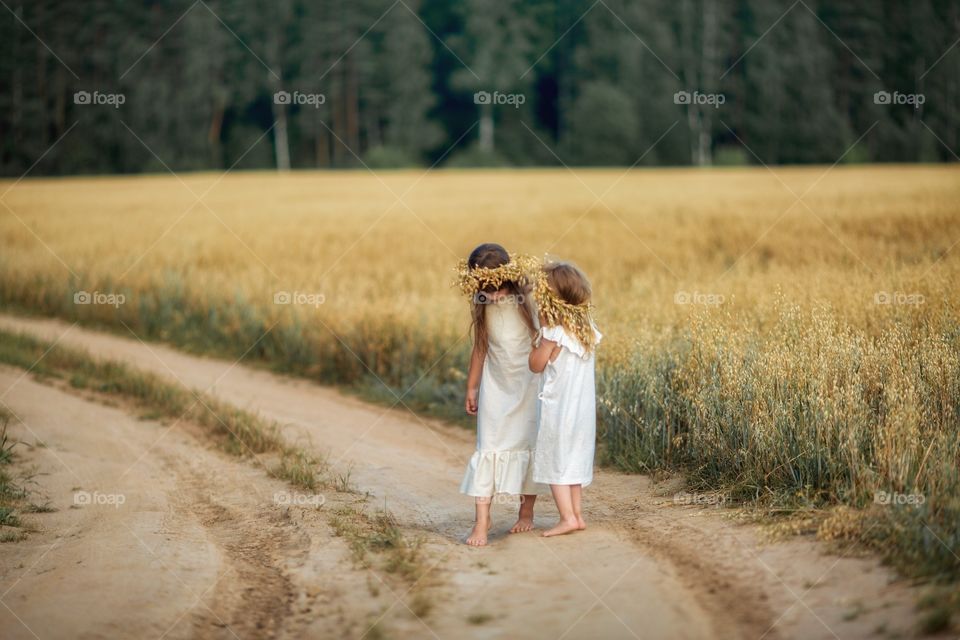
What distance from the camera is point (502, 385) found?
5965mm

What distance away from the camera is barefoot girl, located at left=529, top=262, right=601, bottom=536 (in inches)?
228

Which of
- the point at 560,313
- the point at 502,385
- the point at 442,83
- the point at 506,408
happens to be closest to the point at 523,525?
the point at 506,408

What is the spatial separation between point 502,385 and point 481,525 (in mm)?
814

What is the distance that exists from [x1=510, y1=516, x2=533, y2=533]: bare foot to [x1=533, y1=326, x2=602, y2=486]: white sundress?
1.10 ft

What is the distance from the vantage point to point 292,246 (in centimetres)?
1873

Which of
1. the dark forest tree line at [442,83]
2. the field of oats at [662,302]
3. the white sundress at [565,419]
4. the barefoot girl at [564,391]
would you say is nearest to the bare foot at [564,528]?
the barefoot girl at [564,391]

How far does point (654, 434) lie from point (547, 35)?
2191 inches

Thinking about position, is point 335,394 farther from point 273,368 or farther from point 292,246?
point 292,246

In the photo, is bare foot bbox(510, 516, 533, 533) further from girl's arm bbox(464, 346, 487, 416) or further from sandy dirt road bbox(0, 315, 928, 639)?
girl's arm bbox(464, 346, 487, 416)

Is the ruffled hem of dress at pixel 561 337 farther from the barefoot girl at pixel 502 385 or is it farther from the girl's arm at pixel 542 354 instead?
the barefoot girl at pixel 502 385

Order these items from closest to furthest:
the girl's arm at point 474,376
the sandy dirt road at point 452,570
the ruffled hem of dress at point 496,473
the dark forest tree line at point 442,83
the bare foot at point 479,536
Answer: the sandy dirt road at point 452,570, the bare foot at point 479,536, the ruffled hem of dress at point 496,473, the girl's arm at point 474,376, the dark forest tree line at point 442,83

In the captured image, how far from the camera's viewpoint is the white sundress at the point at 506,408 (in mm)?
5914

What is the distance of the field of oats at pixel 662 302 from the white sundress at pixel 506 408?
1331 millimetres

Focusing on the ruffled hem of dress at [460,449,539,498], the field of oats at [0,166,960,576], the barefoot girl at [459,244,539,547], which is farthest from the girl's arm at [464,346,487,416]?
the field of oats at [0,166,960,576]
